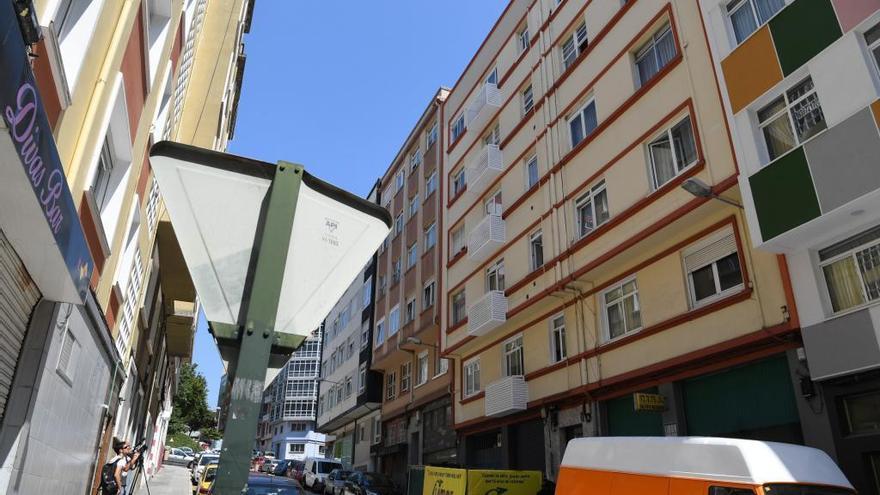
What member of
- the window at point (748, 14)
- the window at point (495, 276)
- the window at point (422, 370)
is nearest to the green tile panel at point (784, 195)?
the window at point (748, 14)

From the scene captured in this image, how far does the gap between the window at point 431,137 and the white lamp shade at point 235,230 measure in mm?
28884

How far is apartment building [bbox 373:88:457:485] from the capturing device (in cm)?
2534

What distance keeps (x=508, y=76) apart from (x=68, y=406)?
19379 millimetres

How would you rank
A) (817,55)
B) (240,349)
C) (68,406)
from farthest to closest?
(817,55), (68,406), (240,349)

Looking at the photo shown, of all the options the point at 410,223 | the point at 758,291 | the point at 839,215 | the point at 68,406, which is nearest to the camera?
the point at 68,406

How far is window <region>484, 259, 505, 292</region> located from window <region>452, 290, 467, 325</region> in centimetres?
205

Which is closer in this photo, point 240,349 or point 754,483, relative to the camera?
point 240,349

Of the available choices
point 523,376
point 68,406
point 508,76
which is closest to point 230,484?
point 68,406

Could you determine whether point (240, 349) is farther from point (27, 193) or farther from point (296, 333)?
point (27, 193)

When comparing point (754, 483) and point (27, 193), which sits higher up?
point (27, 193)

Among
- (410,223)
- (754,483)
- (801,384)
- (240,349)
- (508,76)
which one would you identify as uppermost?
(508,76)

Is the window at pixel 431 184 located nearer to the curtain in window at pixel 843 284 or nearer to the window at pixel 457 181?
the window at pixel 457 181

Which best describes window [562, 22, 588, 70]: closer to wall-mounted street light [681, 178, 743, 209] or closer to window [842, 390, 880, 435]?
wall-mounted street light [681, 178, 743, 209]

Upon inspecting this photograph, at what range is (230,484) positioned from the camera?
204 centimetres
